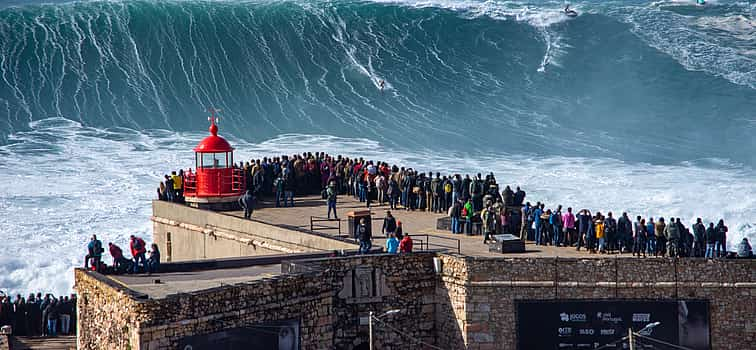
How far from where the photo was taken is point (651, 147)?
66500mm

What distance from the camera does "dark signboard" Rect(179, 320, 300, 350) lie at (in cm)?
2495

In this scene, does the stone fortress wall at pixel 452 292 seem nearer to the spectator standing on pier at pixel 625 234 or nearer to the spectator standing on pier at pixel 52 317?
the spectator standing on pier at pixel 625 234

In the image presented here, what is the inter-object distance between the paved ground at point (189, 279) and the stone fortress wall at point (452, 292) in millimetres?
824

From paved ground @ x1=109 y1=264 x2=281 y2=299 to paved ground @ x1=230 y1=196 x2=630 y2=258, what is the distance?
3.64 m

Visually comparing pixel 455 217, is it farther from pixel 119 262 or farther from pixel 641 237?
pixel 119 262

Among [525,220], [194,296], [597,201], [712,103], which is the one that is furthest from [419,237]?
[712,103]

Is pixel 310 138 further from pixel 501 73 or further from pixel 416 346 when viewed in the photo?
pixel 416 346

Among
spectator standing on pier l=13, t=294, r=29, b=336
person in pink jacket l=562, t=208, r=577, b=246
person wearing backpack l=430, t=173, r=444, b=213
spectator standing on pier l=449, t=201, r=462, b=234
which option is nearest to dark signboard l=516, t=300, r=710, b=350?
person in pink jacket l=562, t=208, r=577, b=246

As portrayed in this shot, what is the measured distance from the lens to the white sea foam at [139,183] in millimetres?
49625

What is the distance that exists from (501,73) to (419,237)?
47439 millimetres

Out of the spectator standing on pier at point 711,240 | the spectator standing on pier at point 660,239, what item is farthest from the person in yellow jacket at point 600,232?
the spectator standing on pier at point 711,240

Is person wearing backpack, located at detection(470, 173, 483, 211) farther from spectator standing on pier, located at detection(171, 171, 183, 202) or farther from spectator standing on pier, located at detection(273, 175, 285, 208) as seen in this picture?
spectator standing on pier, located at detection(171, 171, 183, 202)

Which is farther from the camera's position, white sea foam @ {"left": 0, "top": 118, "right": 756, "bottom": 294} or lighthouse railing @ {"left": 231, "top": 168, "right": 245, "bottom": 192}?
white sea foam @ {"left": 0, "top": 118, "right": 756, "bottom": 294}

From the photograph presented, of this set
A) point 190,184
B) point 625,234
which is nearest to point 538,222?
point 625,234
